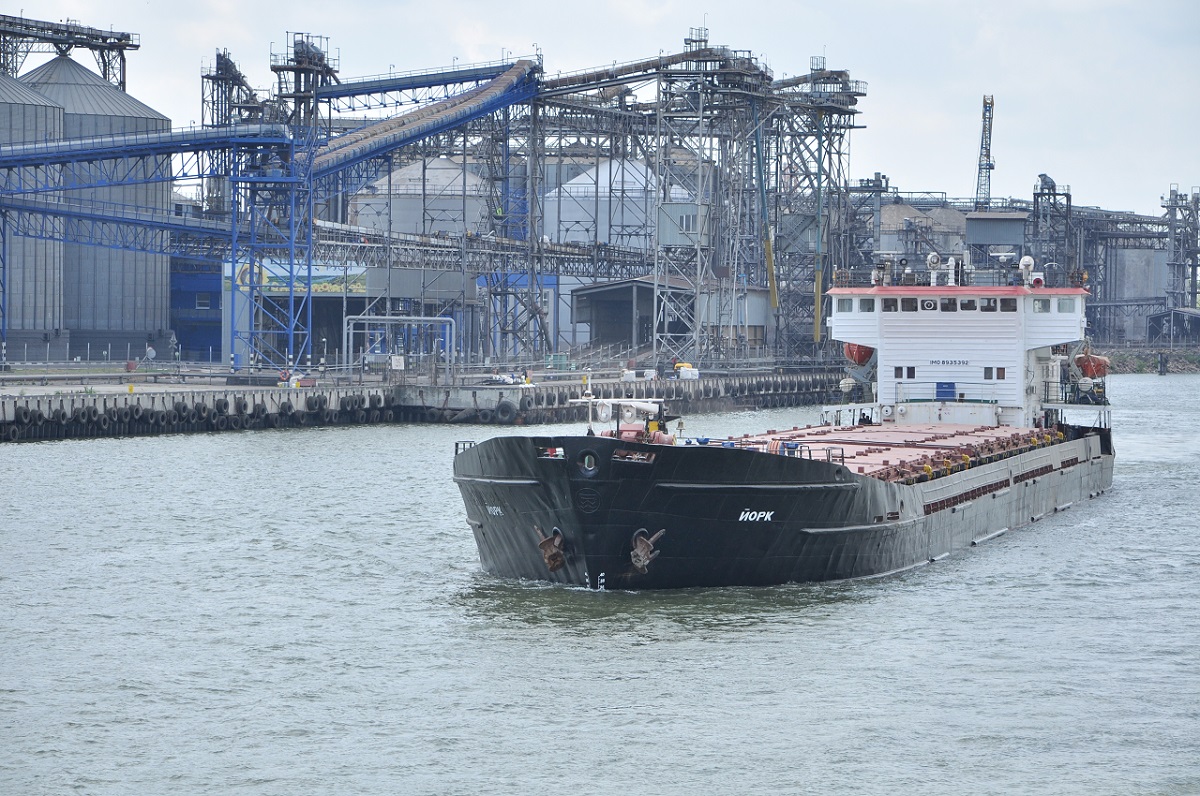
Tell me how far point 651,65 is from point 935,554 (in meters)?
53.8

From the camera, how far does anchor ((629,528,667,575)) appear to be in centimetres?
2708

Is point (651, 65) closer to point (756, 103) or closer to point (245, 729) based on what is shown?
point (756, 103)

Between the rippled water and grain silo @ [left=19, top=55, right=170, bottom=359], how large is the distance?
189ft

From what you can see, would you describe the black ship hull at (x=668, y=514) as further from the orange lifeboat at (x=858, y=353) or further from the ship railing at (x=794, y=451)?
the orange lifeboat at (x=858, y=353)

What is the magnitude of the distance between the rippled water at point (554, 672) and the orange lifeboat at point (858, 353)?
9.70 metres

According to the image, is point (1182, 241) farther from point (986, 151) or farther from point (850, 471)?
point (850, 471)

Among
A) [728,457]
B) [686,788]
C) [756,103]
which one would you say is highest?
[756,103]

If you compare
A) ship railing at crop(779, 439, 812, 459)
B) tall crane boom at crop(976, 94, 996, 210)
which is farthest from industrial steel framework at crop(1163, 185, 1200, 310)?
ship railing at crop(779, 439, 812, 459)

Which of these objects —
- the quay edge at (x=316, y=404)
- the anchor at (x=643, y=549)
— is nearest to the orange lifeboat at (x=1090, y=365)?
the quay edge at (x=316, y=404)

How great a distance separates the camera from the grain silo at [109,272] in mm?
92375

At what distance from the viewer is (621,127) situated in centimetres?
9481

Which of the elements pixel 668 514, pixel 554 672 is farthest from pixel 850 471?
pixel 554 672

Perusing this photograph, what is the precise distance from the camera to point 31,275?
88.4 m

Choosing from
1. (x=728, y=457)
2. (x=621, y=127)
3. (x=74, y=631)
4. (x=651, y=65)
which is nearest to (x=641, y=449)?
(x=728, y=457)
